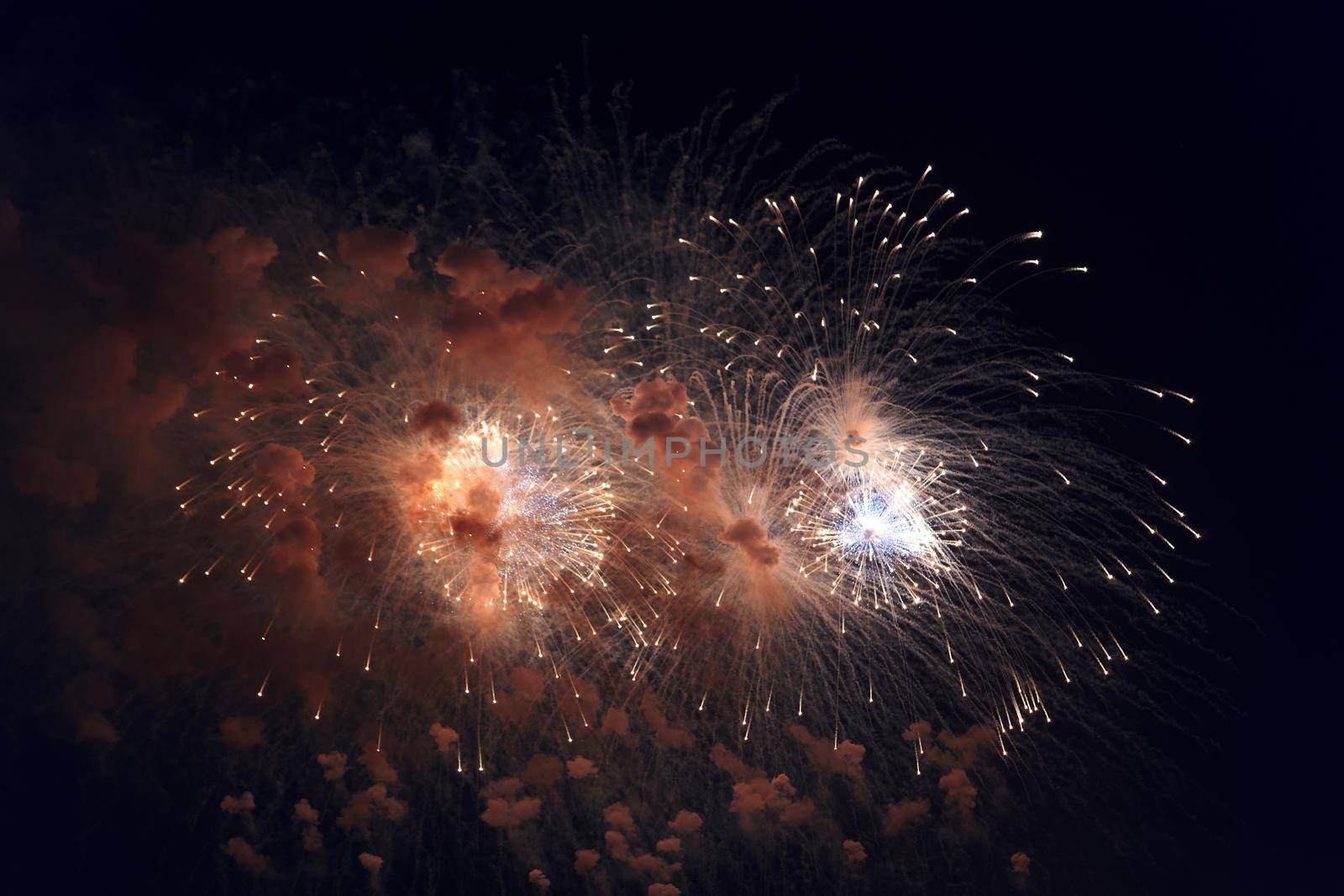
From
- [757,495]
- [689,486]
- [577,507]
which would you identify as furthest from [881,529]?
[577,507]

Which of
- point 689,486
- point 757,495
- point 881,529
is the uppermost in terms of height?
point 689,486

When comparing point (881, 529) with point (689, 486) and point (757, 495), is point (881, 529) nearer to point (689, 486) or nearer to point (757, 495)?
point (757, 495)

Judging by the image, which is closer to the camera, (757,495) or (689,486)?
(757,495)

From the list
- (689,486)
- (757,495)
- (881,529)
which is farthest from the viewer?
(689,486)

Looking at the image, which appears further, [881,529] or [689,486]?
[689,486]

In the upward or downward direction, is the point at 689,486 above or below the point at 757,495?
above

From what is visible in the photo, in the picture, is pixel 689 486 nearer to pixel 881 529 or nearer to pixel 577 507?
pixel 577 507

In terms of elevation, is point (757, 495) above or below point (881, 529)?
above

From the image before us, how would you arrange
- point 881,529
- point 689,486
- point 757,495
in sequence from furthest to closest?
point 689,486
point 757,495
point 881,529

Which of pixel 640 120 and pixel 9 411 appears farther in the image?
pixel 9 411

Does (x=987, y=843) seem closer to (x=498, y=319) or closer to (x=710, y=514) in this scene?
(x=710, y=514)

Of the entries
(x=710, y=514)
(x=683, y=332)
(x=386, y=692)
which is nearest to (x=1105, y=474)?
(x=710, y=514)
